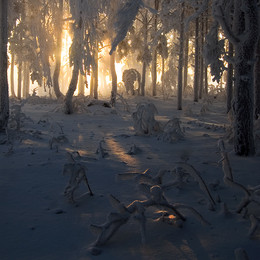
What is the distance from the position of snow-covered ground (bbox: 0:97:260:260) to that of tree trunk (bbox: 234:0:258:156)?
32 cm

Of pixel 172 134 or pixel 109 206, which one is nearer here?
pixel 109 206

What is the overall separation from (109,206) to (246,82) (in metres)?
2.83

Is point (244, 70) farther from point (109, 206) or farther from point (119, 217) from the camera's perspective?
point (119, 217)

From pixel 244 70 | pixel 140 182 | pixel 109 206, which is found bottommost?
pixel 109 206

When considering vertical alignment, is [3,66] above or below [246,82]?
above

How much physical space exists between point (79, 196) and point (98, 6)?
689cm

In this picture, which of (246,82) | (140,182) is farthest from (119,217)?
(246,82)

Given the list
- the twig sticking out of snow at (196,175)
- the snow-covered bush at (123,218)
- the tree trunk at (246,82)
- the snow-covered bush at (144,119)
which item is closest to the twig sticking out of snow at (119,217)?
the snow-covered bush at (123,218)

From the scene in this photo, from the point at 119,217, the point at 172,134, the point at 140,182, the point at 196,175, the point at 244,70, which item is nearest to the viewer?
the point at 119,217

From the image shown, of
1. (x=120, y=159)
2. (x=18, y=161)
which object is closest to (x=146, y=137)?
(x=120, y=159)

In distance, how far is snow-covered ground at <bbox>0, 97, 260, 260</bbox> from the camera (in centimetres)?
197

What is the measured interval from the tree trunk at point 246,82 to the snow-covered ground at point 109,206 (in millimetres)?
317

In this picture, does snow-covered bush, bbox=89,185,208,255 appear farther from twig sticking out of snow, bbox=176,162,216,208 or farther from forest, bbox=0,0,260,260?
twig sticking out of snow, bbox=176,162,216,208

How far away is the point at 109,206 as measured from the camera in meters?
2.71
